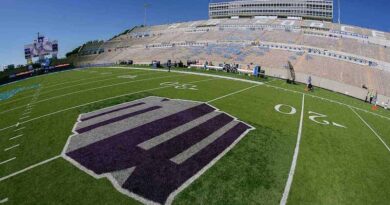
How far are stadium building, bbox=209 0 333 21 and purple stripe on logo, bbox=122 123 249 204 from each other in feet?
304

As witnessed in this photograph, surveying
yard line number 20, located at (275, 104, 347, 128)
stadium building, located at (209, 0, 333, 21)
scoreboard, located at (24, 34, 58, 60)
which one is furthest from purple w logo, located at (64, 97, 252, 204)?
stadium building, located at (209, 0, 333, 21)

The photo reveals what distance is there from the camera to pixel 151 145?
38.6 ft

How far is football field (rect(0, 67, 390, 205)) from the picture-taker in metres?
8.62

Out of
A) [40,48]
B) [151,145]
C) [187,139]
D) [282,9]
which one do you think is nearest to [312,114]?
[187,139]

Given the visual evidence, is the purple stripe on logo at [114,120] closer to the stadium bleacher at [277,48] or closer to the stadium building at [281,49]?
the stadium building at [281,49]

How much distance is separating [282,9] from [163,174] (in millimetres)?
96137

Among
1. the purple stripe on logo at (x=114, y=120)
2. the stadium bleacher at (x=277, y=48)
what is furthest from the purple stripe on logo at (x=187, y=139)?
the stadium bleacher at (x=277, y=48)

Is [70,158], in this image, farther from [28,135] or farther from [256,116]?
[256,116]

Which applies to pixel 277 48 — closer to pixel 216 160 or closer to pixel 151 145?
pixel 216 160

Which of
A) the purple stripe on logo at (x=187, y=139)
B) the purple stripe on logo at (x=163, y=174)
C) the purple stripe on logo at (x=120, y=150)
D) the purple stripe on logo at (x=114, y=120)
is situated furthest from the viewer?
the purple stripe on logo at (x=114, y=120)

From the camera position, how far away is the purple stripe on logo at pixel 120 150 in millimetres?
10037

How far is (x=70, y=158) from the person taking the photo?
1059 centimetres

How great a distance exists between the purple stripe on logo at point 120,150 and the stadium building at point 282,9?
90231mm

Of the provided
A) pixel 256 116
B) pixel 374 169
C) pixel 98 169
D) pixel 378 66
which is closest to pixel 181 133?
pixel 98 169
